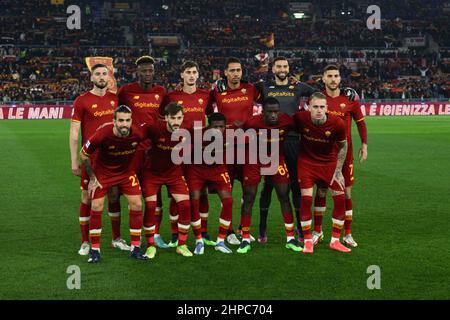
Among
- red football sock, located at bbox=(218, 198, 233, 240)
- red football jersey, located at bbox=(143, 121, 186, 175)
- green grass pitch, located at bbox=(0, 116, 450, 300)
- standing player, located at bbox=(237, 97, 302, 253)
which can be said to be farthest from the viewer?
red football sock, located at bbox=(218, 198, 233, 240)

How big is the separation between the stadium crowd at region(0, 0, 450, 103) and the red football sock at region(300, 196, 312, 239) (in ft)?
116

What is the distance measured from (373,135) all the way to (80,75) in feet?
85.2

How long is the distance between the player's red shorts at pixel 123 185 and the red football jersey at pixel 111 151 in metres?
0.02

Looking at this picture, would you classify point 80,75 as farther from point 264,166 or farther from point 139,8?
point 264,166

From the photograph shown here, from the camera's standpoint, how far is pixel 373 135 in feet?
92.1

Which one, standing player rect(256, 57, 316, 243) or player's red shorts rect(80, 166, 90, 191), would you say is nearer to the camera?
player's red shorts rect(80, 166, 90, 191)

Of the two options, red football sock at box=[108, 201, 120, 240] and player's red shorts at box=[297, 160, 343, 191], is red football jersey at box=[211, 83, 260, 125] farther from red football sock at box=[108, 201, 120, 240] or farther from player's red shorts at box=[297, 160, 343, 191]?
red football sock at box=[108, 201, 120, 240]

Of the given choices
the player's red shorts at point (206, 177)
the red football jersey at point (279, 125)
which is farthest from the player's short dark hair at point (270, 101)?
the player's red shorts at point (206, 177)

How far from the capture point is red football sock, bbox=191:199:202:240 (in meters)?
8.54

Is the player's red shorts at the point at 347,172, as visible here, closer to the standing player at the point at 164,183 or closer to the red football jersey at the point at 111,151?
the standing player at the point at 164,183

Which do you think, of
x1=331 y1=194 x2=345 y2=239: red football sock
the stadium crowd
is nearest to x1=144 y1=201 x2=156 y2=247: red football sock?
x1=331 y1=194 x2=345 y2=239: red football sock

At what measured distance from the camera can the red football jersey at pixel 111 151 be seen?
25.5 ft

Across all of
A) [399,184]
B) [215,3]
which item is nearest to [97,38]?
[215,3]

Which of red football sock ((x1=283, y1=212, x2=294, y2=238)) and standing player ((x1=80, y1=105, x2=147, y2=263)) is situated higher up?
standing player ((x1=80, y1=105, x2=147, y2=263))
